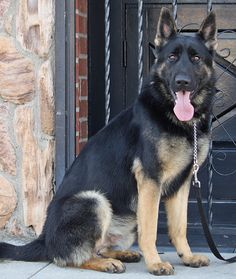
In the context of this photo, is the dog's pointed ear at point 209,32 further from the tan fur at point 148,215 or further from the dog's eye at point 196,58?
the tan fur at point 148,215

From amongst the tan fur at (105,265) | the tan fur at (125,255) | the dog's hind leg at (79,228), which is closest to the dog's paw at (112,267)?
the tan fur at (105,265)

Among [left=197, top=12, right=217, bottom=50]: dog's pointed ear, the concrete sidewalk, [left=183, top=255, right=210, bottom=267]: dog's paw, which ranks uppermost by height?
[left=197, top=12, right=217, bottom=50]: dog's pointed ear

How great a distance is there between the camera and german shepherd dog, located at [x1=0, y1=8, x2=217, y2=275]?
4.55m

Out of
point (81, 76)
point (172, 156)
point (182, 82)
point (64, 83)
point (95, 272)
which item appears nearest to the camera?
point (182, 82)

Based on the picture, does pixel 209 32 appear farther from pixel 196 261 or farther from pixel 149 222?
pixel 196 261

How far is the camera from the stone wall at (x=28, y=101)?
213 inches

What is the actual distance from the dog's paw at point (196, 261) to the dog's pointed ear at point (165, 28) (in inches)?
53.3

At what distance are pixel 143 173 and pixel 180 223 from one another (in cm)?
50

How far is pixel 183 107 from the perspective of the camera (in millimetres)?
4562

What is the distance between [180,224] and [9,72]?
5.43ft

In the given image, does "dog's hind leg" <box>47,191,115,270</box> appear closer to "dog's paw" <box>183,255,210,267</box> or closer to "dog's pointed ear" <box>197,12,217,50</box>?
"dog's paw" <box>183,255,210,267</box>

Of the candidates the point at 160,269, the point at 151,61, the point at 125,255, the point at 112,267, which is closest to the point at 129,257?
the point at 125,255

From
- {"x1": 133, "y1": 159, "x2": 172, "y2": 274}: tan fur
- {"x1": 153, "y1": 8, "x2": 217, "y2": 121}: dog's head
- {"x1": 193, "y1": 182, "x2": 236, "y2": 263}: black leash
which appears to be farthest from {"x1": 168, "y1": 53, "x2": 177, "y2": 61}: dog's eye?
{"x1": 193, "y1": 182, "x2": 236, "y2": 263}: black leash

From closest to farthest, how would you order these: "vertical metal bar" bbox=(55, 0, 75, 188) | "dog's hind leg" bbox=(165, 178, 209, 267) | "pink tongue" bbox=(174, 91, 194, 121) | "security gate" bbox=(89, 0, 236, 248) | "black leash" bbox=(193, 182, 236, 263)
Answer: "pink tongue" bbox=(174, 91, 194, 121) < "black leash" bbox=(193, 182, 236, 263) < "dog's hind leg" bbox=(165, 178, 209, 267) < "vertical metal bar" bbox=(55, 0, 75, 188) < "security gate" bbox=(89, 0, 236, 248)
